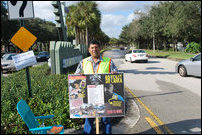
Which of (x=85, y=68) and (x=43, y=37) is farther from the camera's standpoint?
(x=43, y=37)

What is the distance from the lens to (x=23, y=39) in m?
4.86

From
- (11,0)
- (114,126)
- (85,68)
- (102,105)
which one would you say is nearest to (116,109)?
(102,105)

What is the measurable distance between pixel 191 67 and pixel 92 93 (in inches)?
333

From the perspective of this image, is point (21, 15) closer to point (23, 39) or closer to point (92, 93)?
point (23, 39)

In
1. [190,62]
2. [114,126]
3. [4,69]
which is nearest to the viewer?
[114,126]

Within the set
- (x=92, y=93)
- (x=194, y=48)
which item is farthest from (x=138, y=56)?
(x=92, y=93)

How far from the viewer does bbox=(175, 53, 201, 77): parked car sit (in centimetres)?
960

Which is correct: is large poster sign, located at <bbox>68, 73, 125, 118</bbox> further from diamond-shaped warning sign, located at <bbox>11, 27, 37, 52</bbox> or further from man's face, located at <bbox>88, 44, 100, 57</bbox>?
diamond-shaped warning sign, located at <bbox>11, 27, 37, 52</bbox>

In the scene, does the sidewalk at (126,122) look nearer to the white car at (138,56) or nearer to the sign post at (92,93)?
the sign post at (92,93)

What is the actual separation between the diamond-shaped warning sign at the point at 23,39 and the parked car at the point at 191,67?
26.4 feet

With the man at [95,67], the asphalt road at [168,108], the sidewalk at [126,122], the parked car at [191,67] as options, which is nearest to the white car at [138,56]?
the parked car at [191,67]

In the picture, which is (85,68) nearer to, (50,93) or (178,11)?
(50,93)

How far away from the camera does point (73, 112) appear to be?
2994mm

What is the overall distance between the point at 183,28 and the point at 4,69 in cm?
2497
